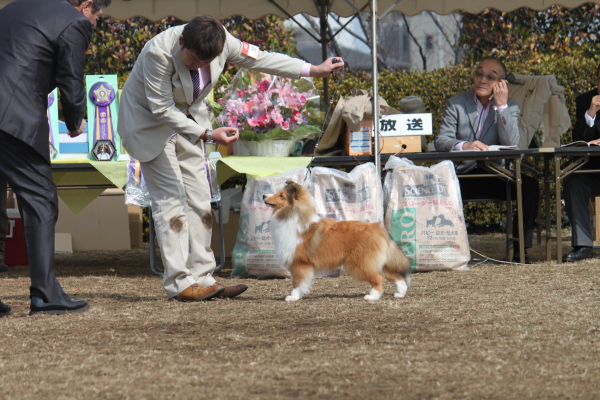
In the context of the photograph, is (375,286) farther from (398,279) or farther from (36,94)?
(36,94)

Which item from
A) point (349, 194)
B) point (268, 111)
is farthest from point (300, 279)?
point (268, 111)

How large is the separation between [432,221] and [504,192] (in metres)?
1.01

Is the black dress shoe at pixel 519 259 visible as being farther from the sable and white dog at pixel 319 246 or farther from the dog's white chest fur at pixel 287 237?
the dog's white chest fur at pixel 287 237

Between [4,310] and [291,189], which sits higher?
[291,189]

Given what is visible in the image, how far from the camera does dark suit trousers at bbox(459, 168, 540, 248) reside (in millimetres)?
5859

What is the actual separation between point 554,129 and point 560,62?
88.7 inches

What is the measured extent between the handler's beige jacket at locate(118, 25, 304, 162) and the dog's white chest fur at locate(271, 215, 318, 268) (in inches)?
28.1

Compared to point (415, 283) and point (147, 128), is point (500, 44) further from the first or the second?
point (147, 128)

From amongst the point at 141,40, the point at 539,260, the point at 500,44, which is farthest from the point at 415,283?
the point at 500,44

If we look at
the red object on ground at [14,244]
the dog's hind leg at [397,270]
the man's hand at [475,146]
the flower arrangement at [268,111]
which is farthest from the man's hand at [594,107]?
the red object on ground at [14,244]

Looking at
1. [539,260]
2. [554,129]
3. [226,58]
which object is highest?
[226,58]

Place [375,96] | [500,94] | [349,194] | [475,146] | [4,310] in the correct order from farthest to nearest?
[500,94]
[475,146]
[349,194]
[375,96]
[4,310]

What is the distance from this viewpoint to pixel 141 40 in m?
9.16

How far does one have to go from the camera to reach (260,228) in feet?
17.2
